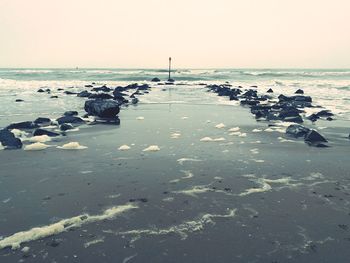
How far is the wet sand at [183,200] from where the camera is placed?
4898mm

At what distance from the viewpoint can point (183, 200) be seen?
666 centimetres

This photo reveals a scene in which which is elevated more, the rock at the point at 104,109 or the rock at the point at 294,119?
the rock at the point at 104,109

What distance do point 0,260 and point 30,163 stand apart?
475 cm

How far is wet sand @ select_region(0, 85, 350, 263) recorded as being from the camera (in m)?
4.90

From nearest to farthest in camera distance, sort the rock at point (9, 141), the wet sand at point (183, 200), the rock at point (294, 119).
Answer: the wet sand at point (183, 200) → the rock at point (9, 141) → the rock at point (294, 119)

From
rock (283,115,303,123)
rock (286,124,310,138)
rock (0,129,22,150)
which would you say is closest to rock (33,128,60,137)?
rock (0,129,22,150)

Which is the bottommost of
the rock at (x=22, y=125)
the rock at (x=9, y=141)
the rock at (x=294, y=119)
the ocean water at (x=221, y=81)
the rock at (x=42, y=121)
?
the ocean water at (x=221, y=81)

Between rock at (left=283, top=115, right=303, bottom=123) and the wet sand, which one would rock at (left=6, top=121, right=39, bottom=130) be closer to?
the wet sand

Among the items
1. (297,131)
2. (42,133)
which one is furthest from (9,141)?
(297,131)

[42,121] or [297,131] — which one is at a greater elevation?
[297,131]

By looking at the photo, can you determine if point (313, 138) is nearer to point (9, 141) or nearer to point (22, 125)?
point (9, 141)

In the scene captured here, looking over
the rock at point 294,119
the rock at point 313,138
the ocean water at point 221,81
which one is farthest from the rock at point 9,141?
the rock at point 294,119

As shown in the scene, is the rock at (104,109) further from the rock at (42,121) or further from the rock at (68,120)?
the rock at (42,121)

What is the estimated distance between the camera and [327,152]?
10531 millimetres
